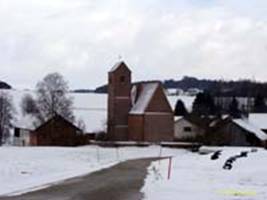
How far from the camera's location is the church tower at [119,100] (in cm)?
8731

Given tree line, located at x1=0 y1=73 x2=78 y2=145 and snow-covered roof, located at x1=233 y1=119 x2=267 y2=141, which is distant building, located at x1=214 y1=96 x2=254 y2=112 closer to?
snow-covered roof, located at x1=233 y1=119 x2=267 y2=141

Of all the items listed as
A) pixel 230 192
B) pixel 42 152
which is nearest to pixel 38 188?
pixel 230 192

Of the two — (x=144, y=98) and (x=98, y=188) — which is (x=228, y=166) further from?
(x=144, y=98)

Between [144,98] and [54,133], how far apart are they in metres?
12.0

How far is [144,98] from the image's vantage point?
8781 centimetres

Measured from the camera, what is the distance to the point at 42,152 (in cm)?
4625

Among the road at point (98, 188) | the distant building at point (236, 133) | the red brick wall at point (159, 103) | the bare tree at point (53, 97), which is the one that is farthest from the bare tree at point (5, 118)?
the road at point (98, 188)

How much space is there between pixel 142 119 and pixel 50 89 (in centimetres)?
2211

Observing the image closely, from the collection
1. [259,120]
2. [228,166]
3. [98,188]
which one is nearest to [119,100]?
[259,120]

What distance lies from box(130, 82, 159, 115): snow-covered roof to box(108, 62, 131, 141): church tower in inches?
41.7

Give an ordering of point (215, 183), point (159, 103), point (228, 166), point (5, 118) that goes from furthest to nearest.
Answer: point (5, 118) → point (159, 103) → point (228, 166) → point (215, 183)

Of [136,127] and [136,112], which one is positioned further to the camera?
[136,112]

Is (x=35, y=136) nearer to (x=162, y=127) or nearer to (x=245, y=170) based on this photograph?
(x=162, y=127)

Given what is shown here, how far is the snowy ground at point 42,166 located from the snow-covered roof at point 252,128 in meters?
48.2
